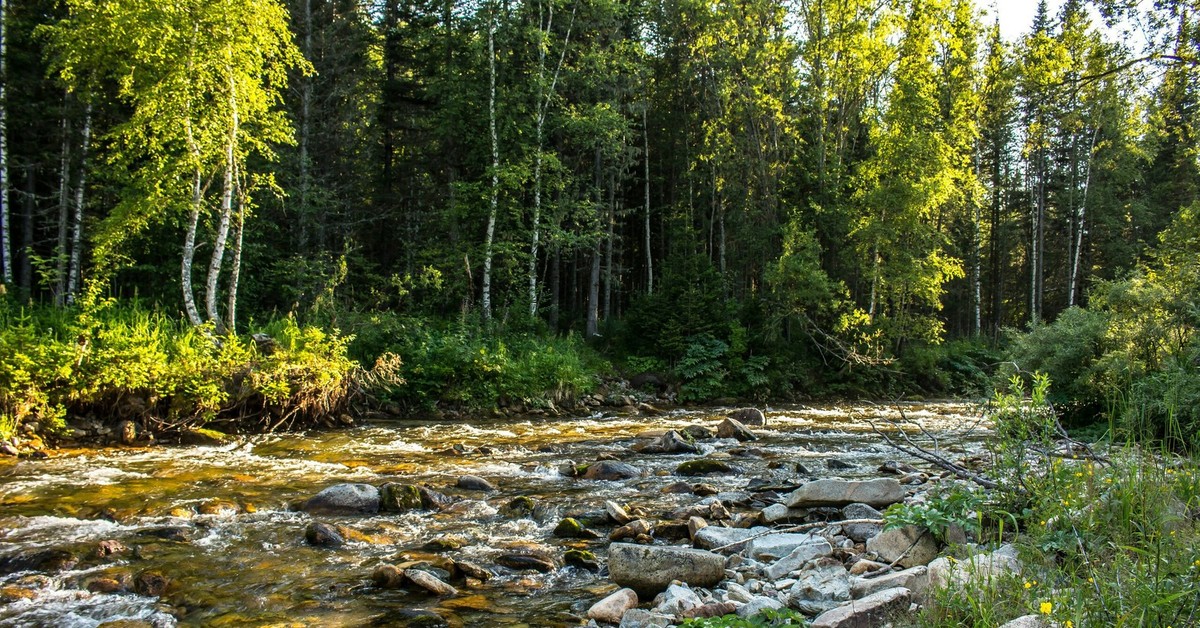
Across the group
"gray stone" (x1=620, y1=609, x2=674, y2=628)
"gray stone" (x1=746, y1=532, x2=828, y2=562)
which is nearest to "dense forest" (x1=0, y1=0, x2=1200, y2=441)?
"gray stone" (x1=746, y1=532, x2=828, y2=562)

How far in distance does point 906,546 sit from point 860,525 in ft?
4.24

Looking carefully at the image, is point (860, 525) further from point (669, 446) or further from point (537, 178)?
point (537, 178)

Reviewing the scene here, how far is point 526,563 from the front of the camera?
6.07 m

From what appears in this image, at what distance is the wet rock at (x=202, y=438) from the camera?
1159 centimetres

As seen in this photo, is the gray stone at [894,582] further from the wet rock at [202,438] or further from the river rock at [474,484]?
the wet rock at [202,438]

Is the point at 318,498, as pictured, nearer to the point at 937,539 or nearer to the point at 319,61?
the point at 937,539

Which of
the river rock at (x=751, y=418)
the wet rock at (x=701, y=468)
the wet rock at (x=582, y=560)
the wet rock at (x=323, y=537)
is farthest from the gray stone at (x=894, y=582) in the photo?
the river rock at (x=751, y=418)

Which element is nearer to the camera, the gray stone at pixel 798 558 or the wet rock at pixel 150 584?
the gray stone at pixel 798 558

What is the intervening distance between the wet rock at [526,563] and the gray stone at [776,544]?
1701 millimetres

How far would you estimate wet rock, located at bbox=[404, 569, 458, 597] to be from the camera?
5.42m

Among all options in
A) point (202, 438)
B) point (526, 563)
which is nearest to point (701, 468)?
point (526, 563)

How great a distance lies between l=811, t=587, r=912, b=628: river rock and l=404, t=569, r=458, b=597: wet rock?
2946 mm

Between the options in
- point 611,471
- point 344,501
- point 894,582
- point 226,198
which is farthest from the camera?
point 226,198

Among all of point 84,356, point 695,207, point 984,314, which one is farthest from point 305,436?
point 984,314
